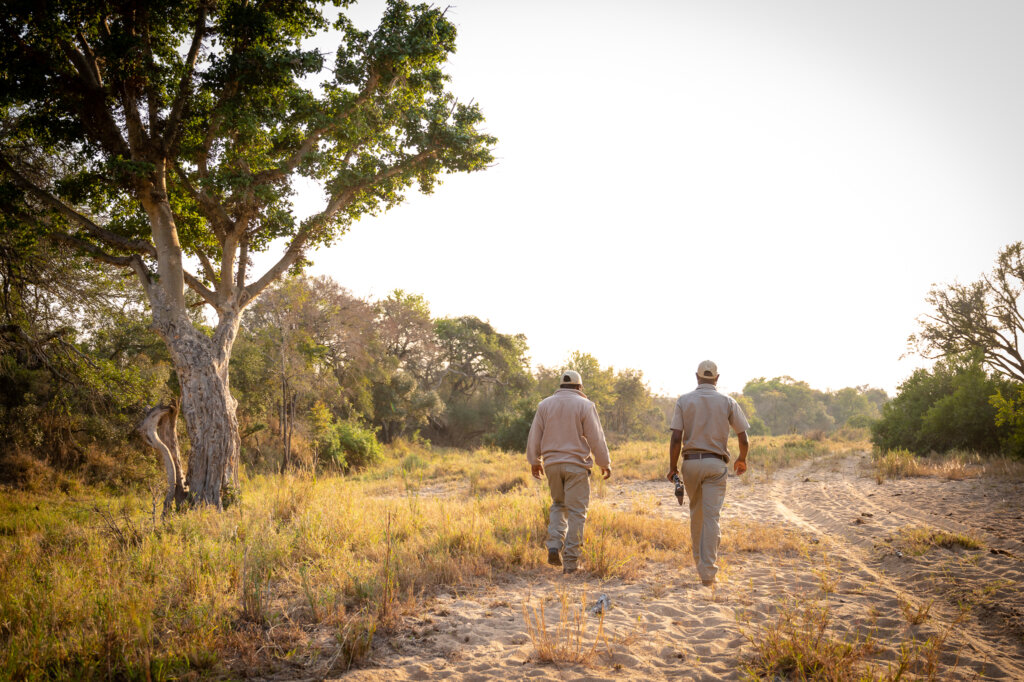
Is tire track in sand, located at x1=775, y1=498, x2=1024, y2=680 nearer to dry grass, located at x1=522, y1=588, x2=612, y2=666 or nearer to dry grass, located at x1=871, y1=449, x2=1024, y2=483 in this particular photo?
dry grass, located at x1=522, y1=588, x2=612, y2=666

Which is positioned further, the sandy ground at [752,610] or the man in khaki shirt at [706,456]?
the man in khaki shirt at [706,456]

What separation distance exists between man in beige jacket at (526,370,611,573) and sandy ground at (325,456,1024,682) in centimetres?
41

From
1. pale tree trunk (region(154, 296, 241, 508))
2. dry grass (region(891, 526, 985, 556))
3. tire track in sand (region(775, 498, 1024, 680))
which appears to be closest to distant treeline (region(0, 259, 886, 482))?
pale tree trunk (region(154, 296, 241, 508))

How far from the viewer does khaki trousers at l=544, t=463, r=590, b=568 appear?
600 cm

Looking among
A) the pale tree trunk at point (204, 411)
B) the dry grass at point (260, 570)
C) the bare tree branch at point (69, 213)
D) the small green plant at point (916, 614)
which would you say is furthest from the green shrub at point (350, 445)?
the small green plant at point (916, 614)

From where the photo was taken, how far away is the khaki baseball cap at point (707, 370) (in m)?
5.99

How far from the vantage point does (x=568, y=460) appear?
6020 mm

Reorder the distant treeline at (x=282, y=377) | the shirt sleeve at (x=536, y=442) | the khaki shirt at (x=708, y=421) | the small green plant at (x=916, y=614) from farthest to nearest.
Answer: the distant treeline at (x=282, y=377)
the shirt sleeve at (x=536, y=442)
the khaki shirt at (x=708, y=421)
the small green plant at (x=916, y=614)

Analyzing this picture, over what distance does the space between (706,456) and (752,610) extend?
1.56 m

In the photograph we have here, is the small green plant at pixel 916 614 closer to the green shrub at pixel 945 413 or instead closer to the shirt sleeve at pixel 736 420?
the shirt sleeve at pixel 736 420

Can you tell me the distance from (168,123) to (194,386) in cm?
515

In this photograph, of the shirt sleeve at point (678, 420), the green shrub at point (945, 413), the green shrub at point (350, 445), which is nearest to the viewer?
the shirt sleeve at point (678, 420)

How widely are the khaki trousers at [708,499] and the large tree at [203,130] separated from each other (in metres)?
8.26

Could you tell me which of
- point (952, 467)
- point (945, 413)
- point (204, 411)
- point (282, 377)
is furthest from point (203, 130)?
point (945, 413)
